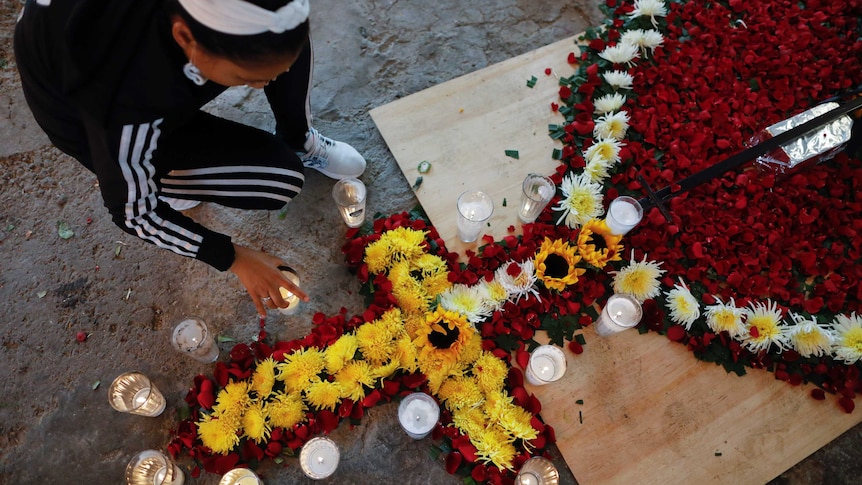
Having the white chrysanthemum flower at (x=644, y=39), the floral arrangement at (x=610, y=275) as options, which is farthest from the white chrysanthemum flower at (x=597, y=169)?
the white chrysanthemum flower at (x=644, y=39)

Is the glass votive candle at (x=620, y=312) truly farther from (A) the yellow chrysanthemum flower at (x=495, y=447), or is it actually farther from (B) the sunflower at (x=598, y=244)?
(A) the yellow chrysanthemum flower at (x=495, y=447)

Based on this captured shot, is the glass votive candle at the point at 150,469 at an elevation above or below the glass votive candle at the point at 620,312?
below

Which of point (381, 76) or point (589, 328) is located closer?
point (589, 328)

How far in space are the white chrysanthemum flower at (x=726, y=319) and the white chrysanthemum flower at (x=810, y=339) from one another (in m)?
0.18

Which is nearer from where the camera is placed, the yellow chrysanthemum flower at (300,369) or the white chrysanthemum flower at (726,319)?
the yellow chrysanthemum flower at (300,369)

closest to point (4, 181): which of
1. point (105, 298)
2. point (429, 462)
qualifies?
point (105, 298)

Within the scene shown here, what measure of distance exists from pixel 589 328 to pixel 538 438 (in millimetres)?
431

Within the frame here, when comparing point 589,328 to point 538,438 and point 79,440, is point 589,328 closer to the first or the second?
point 538,438

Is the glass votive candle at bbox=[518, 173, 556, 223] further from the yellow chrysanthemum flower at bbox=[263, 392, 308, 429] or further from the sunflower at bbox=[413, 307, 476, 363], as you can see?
the yellow chrysanthemum flower at bbox=[263, 392, 308, 429]

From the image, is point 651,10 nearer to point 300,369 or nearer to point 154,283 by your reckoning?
point 300,369

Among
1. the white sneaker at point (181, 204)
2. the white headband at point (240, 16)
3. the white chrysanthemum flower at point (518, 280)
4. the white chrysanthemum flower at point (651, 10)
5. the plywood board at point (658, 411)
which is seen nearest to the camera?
the white headband at point (240, 16)

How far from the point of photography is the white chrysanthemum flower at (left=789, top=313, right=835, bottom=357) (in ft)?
5.66

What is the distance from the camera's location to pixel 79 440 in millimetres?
1634

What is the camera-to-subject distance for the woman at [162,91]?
3.24 ft
